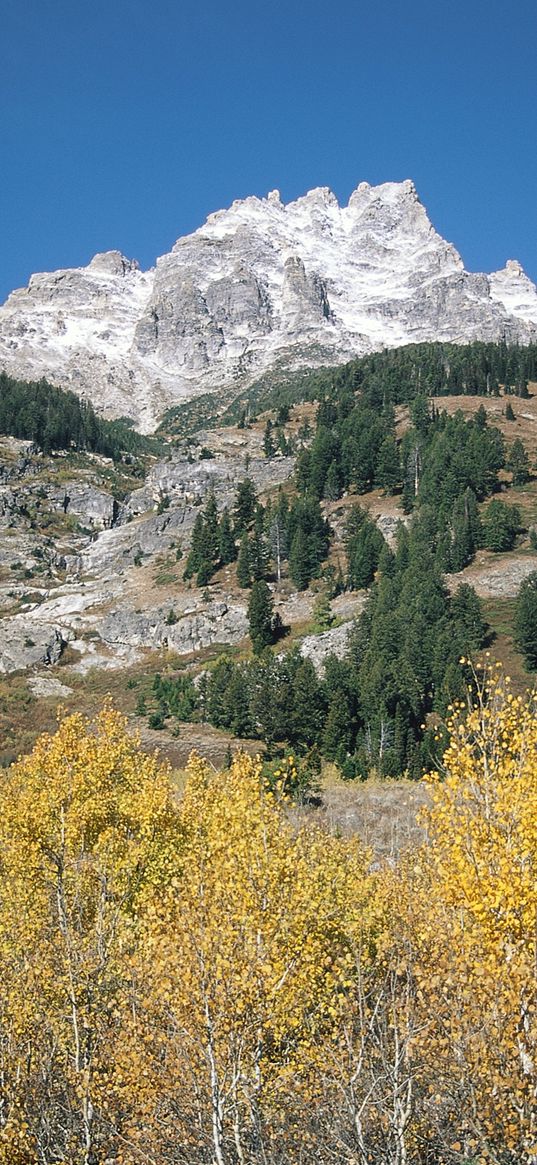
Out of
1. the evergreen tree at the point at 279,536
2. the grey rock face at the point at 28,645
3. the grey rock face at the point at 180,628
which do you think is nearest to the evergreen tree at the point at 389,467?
the evergreen tree at the point at 279,536

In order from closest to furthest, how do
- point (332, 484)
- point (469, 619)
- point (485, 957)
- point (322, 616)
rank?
point (485, 957), point (469, 619), point (322, 616), point (332, 484)

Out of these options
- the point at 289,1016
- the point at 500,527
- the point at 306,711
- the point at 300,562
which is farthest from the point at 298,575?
the point at 289,1016

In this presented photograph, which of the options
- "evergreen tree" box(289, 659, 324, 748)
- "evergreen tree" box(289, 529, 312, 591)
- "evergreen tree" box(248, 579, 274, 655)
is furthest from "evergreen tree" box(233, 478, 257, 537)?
"evergreen tree" box(289, 659, 324, 748)

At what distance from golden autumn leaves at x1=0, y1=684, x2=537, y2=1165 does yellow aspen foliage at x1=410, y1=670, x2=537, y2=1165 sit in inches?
2.2

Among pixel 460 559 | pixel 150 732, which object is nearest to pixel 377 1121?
pixel 150 732

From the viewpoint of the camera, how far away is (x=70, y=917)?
64.4ft

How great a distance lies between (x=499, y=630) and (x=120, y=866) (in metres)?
73.1

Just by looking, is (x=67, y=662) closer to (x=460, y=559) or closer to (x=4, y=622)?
(x=4, y=622)

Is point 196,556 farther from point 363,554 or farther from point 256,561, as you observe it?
point 363,554

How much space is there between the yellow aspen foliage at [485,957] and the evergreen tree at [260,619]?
91.0 m

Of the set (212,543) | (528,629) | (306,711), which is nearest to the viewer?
(306,711)

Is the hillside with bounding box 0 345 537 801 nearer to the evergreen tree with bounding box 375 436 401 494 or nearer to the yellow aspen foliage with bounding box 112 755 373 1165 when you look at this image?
the evergreen tree with bounding box 375 436 401 494

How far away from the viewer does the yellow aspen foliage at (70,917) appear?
14.6 m

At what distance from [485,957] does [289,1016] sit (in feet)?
13.0
